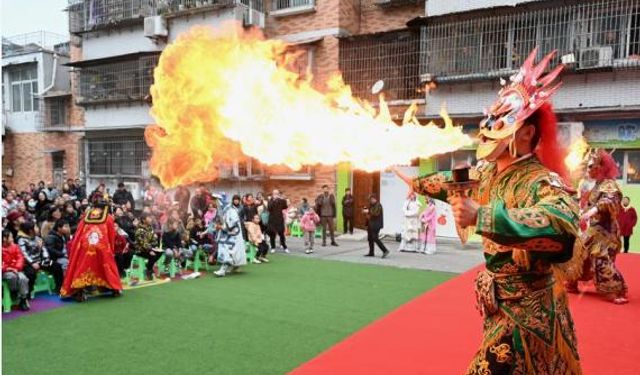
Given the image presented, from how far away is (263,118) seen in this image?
228 inches

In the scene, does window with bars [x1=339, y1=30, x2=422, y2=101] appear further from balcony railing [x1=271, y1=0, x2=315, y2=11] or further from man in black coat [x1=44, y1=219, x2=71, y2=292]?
man in black coat [x1=44, y1=219, x2=71, y2=292]

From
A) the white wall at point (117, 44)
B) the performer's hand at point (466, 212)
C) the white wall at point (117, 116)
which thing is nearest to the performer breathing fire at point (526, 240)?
the performer's hand at point (466, 212)

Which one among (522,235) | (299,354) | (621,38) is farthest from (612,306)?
(621,38)

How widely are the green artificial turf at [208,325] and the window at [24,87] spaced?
20.0 metres

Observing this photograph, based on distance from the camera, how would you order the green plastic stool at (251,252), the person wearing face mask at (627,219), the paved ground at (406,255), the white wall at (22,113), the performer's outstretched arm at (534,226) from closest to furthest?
the performer's outstretched arm at (534,226) < the paved ground at (406,255) < the green plastic stool at (251,252) < the person wearing face mask at (627,219) < the white wall at (22,113)

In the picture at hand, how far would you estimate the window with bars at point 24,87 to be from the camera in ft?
77.9

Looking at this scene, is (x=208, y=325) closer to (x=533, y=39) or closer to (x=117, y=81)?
(x=533, y=39)

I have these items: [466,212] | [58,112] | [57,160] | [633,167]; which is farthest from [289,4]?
[466,212]

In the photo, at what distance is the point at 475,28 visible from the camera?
43.3 feet

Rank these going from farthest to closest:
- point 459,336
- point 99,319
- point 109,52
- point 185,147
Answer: point 109,52, point 185,147, point 99,319, point 459,336

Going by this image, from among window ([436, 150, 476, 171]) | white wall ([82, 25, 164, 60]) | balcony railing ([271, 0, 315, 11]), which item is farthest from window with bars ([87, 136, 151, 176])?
window ([436, 150, 476, 171])

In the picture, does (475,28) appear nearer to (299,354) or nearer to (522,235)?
(299,354)

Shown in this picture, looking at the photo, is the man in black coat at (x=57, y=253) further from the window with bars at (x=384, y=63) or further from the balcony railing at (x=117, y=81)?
the balcony railing at (x=117, y=81)

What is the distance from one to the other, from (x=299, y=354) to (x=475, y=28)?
36.4 ft
